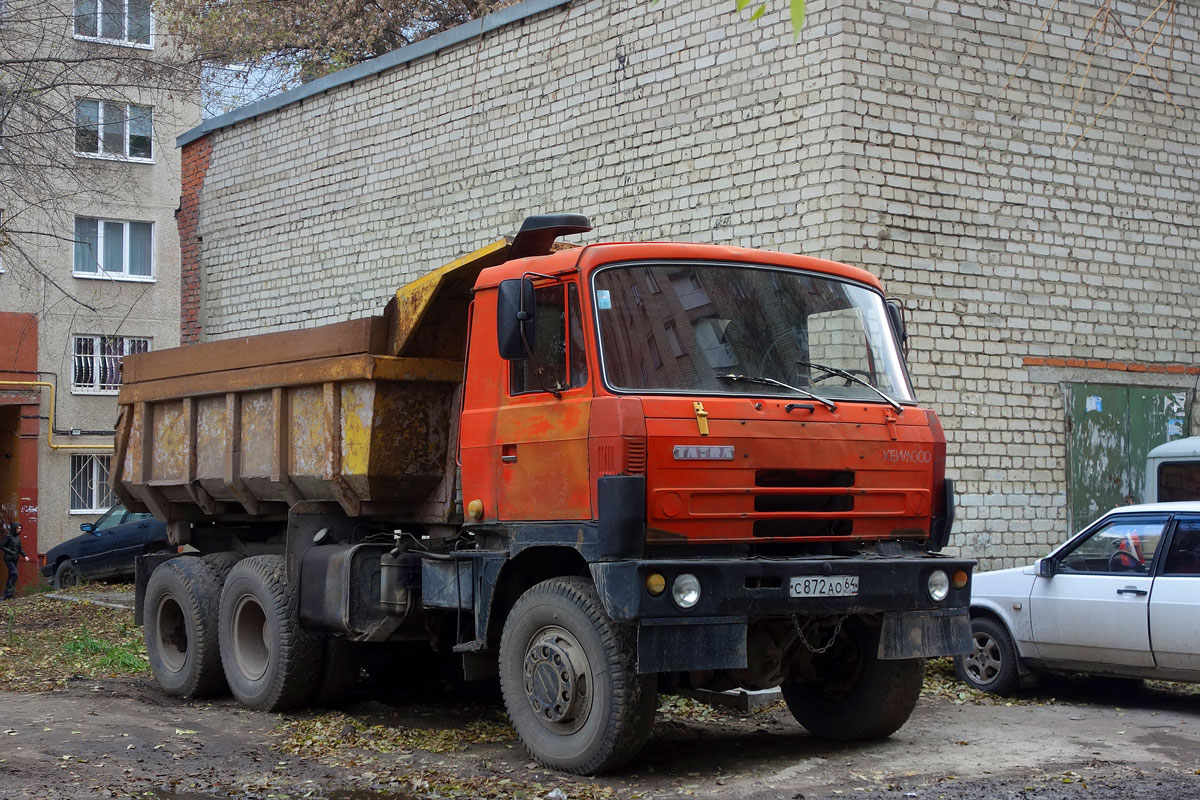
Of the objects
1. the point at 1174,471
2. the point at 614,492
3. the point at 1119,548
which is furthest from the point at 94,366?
the point at 614,492

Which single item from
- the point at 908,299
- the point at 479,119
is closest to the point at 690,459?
the point at 908,299

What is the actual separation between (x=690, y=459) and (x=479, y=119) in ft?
30.9

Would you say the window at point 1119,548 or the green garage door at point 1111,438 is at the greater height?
the green garage door at point 1111,438

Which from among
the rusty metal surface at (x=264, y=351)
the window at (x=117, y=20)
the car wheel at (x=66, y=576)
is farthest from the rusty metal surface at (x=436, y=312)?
the car wheel at (x=66, y=576)

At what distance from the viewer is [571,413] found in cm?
715

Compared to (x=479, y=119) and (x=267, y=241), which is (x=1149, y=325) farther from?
(x=267, y=241)

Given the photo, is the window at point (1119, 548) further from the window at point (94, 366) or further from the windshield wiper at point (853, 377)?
the window at point (94, 366)

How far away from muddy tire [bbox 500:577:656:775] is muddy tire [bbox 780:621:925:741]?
1.53m

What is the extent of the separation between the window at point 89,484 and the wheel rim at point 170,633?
21.2 m

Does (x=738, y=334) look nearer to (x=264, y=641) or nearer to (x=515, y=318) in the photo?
(x=515, y=318)

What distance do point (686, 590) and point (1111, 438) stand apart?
7.86 meters

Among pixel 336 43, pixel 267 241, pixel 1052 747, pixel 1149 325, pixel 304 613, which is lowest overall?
pixel 1052 747

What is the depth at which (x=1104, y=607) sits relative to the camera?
31.6ft

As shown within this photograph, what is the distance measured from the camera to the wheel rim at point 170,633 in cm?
1045
